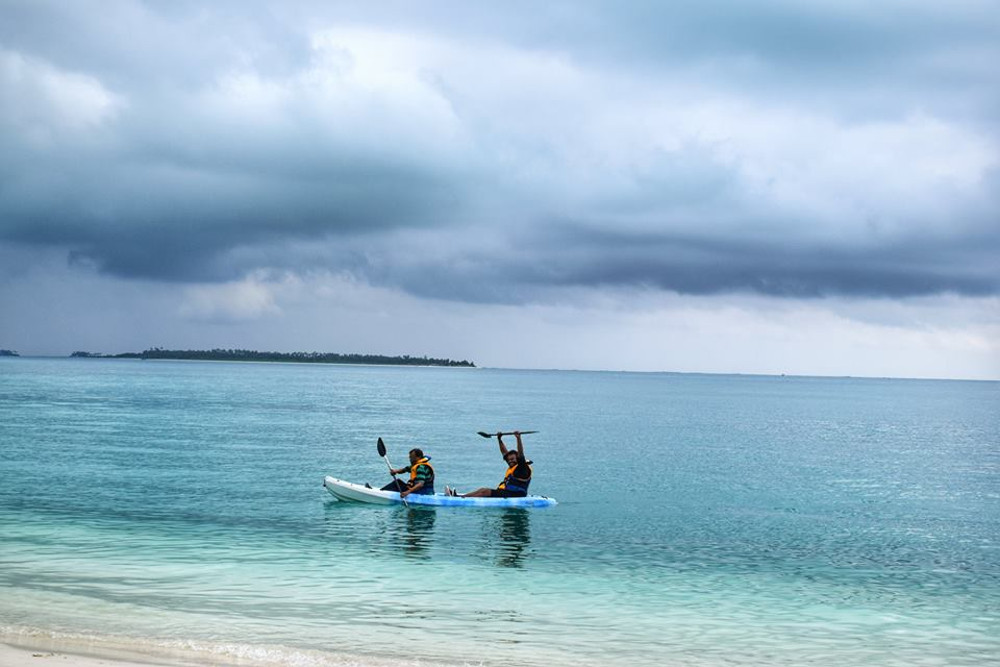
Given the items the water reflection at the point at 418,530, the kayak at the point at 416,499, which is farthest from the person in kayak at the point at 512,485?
the water reflection at the point at 418,530

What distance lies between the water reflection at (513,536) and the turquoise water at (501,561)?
183 mm

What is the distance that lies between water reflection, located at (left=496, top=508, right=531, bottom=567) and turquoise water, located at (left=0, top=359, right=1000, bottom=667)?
18 cm

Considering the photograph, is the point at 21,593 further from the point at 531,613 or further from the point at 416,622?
the point at 531,613

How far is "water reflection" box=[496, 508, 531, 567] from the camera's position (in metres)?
28.2

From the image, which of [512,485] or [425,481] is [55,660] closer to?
[425,481]

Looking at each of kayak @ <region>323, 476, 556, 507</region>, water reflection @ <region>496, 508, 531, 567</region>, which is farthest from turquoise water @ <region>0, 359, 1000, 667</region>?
kayak @ <region>323, 476, 556, 507</region>

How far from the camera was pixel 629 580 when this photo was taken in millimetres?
25359

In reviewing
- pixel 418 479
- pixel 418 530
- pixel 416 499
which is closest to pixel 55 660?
pixel 418 530

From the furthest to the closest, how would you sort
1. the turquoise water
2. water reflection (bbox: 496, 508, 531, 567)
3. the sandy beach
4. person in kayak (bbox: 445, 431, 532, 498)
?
person in kayak (bbox: 445, 431, 532, 498)
water reflection (bbox: 496, 508, 531, 567)
the turquoise water
the sandy beach

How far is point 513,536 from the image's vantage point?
106ft

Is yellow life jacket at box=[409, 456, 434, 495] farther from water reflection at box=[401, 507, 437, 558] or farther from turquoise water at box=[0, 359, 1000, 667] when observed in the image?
turquoise water at box=[0, 359, 1000, 667]

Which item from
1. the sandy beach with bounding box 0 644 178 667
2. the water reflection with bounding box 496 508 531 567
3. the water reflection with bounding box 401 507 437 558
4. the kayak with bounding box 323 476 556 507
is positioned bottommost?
the water reflection with bounding box 401 507 437 558

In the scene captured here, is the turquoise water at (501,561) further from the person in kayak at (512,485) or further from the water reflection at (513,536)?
the person in kayak at (512,485)

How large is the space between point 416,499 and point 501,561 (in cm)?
1058
